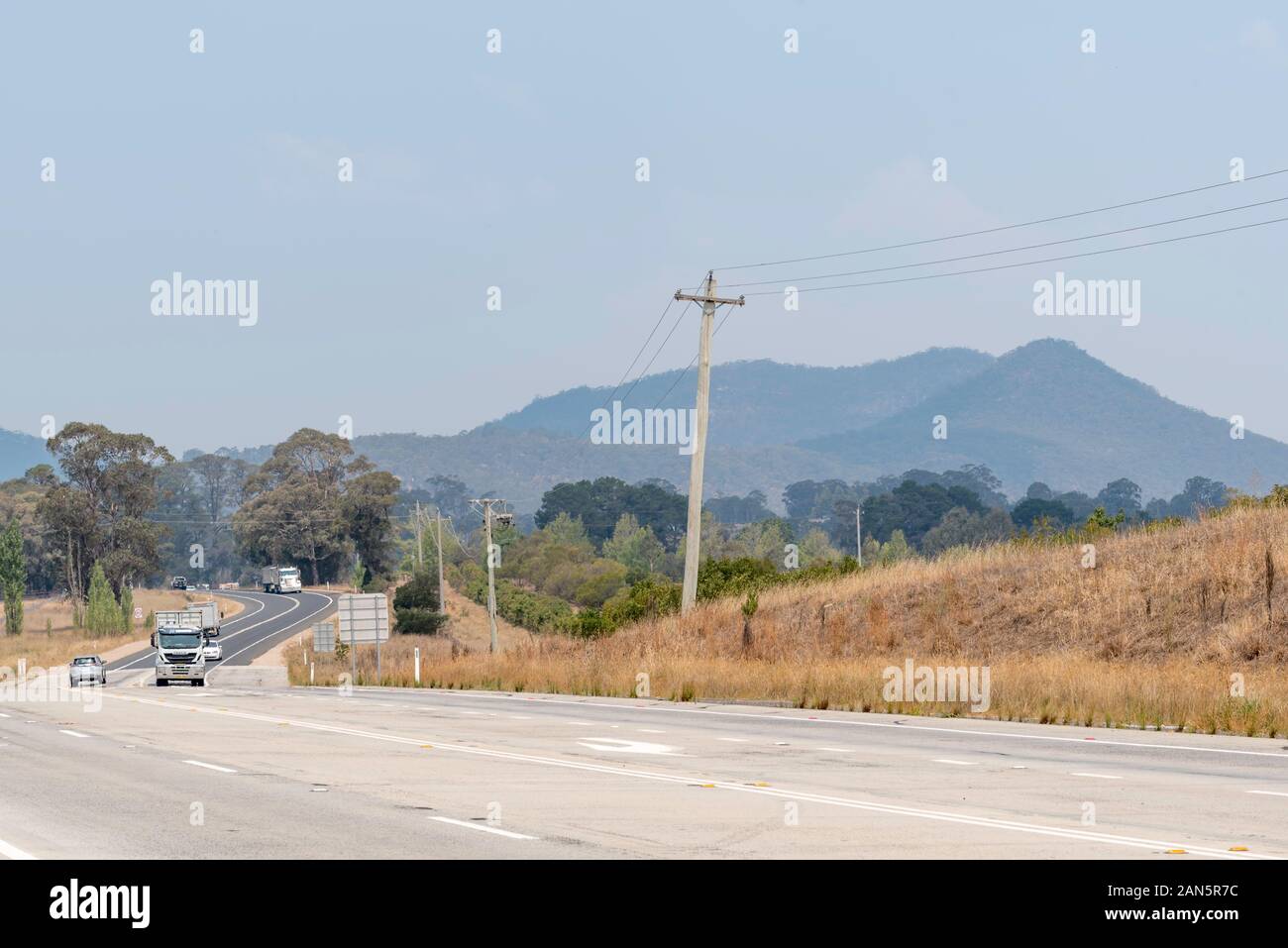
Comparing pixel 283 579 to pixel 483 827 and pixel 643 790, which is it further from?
pixel 483 827

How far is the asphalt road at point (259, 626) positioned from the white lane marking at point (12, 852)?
2994 inches

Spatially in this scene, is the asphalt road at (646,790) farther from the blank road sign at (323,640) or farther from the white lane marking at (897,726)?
the blank road sign at (323,640)

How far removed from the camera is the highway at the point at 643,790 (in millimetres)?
11594

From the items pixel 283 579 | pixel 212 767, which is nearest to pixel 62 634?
pixel 283 579

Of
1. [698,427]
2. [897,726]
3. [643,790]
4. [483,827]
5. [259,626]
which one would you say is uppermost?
[698,427]

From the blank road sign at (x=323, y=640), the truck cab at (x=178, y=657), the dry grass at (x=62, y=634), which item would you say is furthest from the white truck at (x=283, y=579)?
the truck cab at (x=178, y=657)

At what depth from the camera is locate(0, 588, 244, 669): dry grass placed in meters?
110

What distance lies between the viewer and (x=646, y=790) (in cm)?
1541

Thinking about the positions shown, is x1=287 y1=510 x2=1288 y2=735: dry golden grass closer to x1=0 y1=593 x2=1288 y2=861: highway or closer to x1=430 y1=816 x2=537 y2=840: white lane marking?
x1=0 y1=593 x2=1288 y2=861: highway

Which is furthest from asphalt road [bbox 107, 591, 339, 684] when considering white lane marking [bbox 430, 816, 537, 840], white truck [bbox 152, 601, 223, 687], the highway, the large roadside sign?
white lane marking [bbox 430, 816, 537, 840]

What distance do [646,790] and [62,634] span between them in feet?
426
